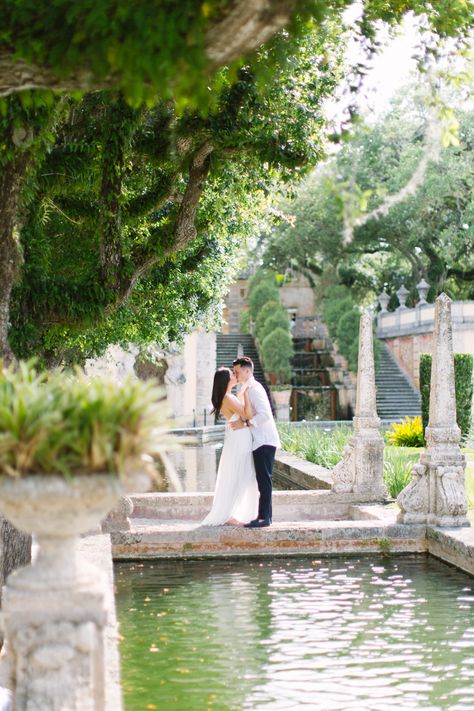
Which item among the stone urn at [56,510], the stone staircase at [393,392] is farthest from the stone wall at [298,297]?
the stone urn at [56,510]

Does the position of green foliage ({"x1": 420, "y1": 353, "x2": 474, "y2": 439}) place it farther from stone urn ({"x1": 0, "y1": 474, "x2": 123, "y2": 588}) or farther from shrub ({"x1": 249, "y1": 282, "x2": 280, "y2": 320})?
shrub ({"x1": 249, "y1": 282, "x2": 280, "y2": 320})

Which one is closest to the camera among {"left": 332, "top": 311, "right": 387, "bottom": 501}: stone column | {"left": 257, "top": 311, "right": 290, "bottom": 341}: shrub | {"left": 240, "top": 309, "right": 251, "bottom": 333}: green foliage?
{"left": 332, "top": 311, "right": 387, "bottom": 501}: stone column

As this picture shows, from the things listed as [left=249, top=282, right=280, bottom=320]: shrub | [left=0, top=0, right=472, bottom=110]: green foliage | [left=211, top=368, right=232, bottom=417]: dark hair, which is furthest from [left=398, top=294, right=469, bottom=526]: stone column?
[left=249, top=282, right=280, bottom=320]: shrub

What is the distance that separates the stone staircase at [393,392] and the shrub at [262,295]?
5374mm

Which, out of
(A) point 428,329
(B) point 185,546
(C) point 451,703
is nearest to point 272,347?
(A) point 428,329

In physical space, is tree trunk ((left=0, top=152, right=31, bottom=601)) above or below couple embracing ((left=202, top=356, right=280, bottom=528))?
above

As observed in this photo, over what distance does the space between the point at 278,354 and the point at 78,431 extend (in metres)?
37.0

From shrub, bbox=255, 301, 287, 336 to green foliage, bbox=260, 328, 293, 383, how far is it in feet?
5.67

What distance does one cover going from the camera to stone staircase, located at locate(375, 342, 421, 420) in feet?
121

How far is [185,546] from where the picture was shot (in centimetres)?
950

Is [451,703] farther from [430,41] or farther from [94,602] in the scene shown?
[430,41]

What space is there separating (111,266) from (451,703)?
4724 millimetres

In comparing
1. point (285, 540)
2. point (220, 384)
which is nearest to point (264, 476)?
point (285, 540)

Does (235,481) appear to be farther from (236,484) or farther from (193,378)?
(193,378)
